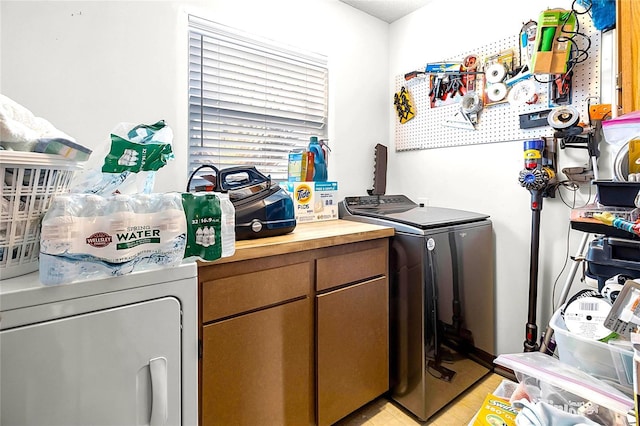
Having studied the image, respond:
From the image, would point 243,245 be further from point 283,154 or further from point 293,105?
point 293,105

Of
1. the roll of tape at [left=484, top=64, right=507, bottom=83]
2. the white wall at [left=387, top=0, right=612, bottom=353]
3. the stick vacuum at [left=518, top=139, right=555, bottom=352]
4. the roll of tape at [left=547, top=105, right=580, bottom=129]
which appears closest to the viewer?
the roll of tape at [left=547, top=105, right=580, bottom=129]

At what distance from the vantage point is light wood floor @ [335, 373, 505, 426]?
5.30ft

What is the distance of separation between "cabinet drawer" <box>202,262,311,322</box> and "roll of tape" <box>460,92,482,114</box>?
1468 mm

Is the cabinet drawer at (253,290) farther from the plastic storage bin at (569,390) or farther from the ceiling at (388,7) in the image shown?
the ceiling at (388,7)

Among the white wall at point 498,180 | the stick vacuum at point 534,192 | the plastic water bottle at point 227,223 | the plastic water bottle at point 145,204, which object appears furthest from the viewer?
the white wall at point 498,180

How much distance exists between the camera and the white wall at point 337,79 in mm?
1332

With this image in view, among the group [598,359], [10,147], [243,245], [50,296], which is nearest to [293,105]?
[243,245]

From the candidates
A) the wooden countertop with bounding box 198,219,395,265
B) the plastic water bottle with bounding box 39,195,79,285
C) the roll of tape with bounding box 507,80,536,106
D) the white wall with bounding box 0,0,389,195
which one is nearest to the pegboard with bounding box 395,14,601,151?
the roll of tape with bounding box 507,80,536,106

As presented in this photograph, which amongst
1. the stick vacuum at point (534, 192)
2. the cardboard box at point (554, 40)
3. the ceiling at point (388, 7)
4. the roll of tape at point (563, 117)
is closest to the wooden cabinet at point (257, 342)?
the stick vacuum at point (534, 192)

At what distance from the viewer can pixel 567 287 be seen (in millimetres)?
1577

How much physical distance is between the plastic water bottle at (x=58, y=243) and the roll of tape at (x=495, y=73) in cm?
214

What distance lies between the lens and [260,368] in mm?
1230

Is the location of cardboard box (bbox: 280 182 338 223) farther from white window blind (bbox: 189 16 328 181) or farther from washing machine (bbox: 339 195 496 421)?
white window blind (bbox: 189 16 328 181)

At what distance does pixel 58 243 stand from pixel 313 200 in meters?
1.27
